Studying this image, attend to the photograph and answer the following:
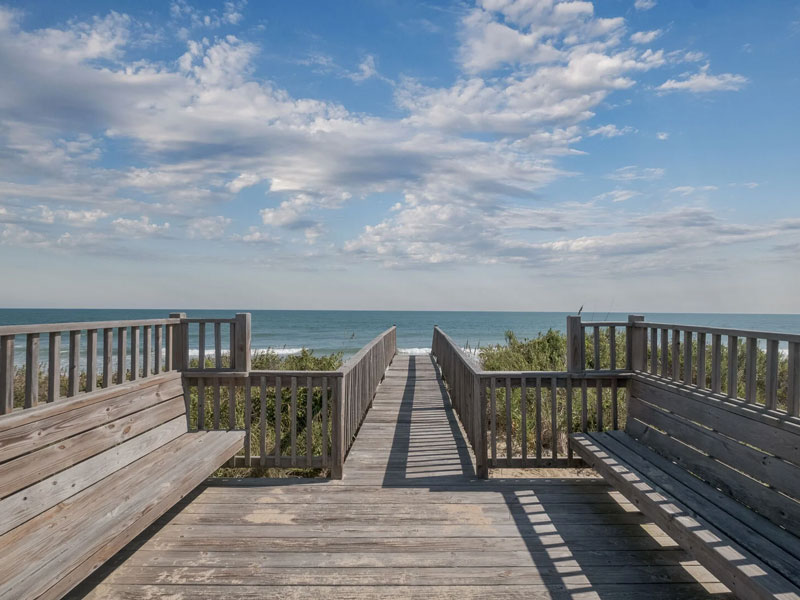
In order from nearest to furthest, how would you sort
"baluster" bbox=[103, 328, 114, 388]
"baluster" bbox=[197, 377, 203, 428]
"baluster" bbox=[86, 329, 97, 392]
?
"baluster" bbox=[86, 329, 97, 392]
"baluster" bbox=[103, 328, 114, 388]
"baluster" bbox=[197, 377, 203, 428]

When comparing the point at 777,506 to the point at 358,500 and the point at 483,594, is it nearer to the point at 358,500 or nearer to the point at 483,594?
the point at 483,594

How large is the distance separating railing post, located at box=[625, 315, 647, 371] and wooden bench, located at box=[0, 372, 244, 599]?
138 inches

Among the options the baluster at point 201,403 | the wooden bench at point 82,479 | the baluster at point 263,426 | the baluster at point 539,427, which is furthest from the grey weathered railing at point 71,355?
the baluster at point 539,427

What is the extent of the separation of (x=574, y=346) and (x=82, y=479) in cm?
377

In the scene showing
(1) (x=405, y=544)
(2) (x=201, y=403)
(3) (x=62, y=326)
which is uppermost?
(3) (x=62, y=326)

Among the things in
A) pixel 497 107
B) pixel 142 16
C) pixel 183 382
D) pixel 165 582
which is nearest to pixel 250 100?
pixel 142 16

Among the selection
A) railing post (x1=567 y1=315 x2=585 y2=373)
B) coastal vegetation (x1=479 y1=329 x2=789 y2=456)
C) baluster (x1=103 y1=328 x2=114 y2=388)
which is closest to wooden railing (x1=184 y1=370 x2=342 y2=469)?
baluster (x1=103 y1=328 x2=114 y2=388)

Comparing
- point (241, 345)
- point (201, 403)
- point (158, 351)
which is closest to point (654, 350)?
point (241, 345)

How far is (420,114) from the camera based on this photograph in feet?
28.9

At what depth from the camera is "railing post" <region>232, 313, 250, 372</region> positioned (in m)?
4.30

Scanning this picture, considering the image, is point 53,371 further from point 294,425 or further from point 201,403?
point 294,425

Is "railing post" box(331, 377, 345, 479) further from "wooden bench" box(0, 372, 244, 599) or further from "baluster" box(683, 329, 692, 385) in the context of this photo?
"baluster" box(683, 329, 692, 385)

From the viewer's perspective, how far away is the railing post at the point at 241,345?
430 centimetres

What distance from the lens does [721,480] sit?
289 centimetres
